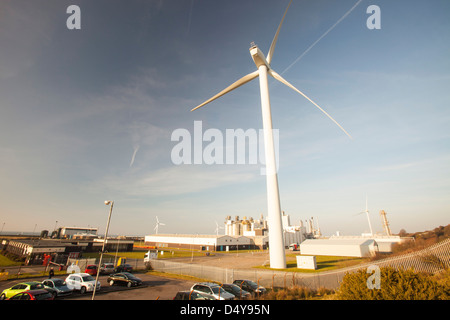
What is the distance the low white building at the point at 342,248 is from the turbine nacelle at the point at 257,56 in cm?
4525

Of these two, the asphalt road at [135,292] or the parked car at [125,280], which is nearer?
the asphalt road at [135,292]

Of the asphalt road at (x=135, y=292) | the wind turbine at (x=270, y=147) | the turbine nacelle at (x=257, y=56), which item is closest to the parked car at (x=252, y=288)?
the asphalt road at (x=135, y=292)

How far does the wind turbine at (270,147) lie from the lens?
3077 centimetres

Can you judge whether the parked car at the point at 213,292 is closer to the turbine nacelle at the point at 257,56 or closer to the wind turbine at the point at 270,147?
the wind turbine at the point at 270,147

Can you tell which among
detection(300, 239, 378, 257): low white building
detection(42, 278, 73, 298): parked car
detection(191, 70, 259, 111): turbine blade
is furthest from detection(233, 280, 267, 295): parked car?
detection(300, 239, 378, 257): low white building

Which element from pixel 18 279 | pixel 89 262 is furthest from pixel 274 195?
pixel 18 279

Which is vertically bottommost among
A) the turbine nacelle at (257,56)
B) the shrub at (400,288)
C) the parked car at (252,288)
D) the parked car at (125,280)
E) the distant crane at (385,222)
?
the parked car at (125,280)

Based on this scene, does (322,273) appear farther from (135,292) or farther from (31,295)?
(31,295)

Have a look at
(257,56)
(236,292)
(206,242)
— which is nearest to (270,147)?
(257,56)

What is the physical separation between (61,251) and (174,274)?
34597 mm

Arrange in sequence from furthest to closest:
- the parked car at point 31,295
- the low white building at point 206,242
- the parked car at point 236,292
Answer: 1. the low white building at point 206,242
2. the parked car at point 236,292
3. the parked car at point 31,295

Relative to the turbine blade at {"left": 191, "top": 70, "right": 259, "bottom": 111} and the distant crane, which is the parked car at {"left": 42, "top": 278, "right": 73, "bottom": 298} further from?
the distant crane

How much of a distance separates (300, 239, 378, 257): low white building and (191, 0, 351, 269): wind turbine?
93.0 ft

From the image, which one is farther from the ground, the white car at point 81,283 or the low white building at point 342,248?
the low white building at point 342,248
